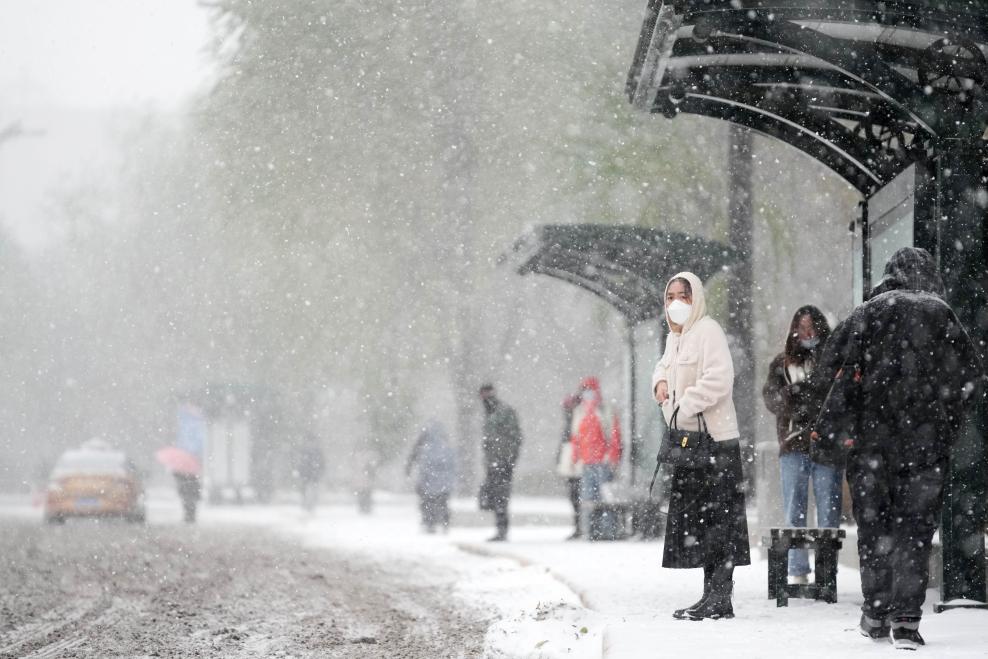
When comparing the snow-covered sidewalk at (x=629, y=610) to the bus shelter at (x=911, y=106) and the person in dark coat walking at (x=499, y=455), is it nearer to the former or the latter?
the person in dark coat walking at (x=499, y=455)

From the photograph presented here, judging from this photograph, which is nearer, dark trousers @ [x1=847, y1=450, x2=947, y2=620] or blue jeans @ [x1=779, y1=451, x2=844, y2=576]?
dark trousers @ [x1=847, y1=450, x2=947, y2=620]

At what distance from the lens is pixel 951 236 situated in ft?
24.7

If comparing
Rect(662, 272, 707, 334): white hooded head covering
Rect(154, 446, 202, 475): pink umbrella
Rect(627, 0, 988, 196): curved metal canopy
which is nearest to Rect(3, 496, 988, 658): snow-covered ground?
Rect(662, 272, 707, 334): white hooded head covering

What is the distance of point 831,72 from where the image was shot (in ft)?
29.8

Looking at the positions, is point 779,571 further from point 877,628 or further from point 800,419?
point 877,628

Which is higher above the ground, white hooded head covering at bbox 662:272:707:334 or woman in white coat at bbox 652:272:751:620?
white hooded head covering at bbox 662:272:707:334

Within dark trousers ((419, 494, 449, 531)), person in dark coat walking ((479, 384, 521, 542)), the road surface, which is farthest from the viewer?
dark trousers ((419, 494, 449, 531))

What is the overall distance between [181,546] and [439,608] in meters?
8.65

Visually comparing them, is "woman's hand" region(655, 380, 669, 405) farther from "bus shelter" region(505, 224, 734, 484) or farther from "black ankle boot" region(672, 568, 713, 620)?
"bus shelter" region(505, 224, 734, 484)

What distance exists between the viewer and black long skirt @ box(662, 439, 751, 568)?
23.3 ft

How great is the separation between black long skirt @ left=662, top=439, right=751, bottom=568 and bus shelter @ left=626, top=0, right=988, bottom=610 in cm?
120

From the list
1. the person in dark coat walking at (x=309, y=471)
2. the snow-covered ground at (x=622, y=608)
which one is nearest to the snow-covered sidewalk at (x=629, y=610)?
the snow-covered ground at (x=622, y=608)

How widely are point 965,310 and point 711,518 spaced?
1904mm

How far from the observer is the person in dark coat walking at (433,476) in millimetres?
19484
